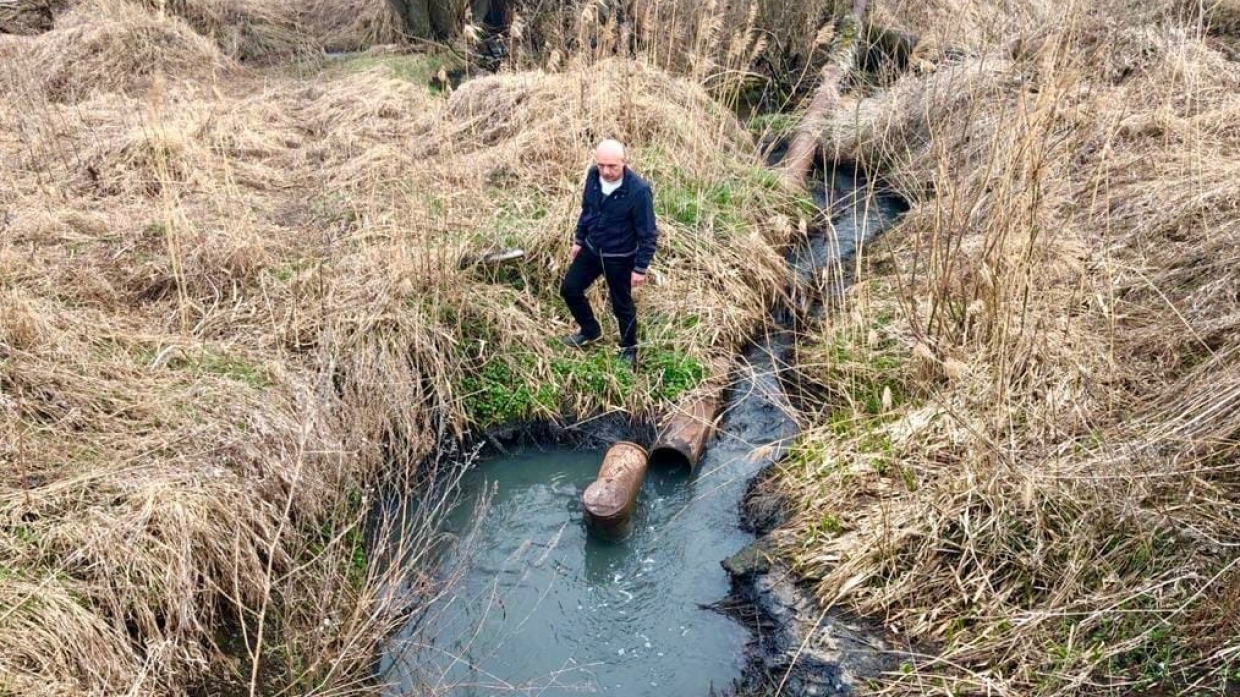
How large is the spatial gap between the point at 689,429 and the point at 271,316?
8.98 ft

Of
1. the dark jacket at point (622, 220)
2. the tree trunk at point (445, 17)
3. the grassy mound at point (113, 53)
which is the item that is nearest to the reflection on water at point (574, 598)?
the dark jacket at point (622, 220)

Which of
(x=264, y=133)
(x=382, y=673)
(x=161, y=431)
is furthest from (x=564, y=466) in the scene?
(x=264, y=133)

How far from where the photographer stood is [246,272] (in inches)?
252

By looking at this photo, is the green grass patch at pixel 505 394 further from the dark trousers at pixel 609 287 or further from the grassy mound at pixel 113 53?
the grassy mound at pixel 113 53

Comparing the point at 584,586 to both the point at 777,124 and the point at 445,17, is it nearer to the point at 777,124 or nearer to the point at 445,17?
the point at 777,124

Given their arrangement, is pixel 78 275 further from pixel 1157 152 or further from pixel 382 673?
A: pixel 1157 152

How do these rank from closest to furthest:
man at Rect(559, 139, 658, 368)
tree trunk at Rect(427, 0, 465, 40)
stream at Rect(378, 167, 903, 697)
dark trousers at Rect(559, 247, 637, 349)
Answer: stream at Rect(378, 167, 903, 697) → man at Rect(559, 139, 658, 368) → dark trousers at Rect(559, 247, 637, 349) → tree trunk at Rect(427, 0, 465, 40)

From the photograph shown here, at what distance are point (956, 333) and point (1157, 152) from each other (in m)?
3.28

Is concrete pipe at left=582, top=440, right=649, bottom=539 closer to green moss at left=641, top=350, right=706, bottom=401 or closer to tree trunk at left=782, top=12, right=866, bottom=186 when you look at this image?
green moss at left=641, top=350, right=706, bottom=401

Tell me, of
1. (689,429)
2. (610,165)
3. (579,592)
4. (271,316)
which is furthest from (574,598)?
(271,316)

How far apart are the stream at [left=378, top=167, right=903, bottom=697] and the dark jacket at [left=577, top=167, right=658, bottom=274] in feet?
3.65

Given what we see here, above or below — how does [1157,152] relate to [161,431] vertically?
above

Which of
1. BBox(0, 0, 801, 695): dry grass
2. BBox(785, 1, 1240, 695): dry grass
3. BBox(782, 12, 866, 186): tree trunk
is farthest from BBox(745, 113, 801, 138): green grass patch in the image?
BBox(785, 1, 1240, 695): dry grass

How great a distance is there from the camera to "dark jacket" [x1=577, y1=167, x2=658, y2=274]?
18.3 feet
